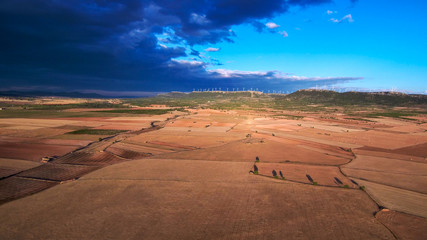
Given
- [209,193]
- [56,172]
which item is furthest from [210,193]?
[56,172]

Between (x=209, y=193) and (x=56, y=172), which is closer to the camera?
(x=209, y=193)

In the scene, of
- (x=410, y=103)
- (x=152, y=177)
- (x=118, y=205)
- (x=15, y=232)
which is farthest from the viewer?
(x=410, y=103)

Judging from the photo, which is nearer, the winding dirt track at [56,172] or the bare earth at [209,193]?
the bare earth at [209,193]

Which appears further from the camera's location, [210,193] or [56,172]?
[56,172]

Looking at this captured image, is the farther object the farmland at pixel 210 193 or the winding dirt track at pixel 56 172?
the winding dirt track at pixel 56 172

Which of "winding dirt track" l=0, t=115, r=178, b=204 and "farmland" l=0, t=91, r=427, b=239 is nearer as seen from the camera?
"farmland" l=0, t=91, r=427, b=239

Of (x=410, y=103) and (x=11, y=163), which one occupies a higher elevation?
(x=410, y=103)

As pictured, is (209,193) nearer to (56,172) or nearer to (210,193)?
(210,193)

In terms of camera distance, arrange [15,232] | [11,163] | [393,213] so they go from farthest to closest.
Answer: [11,163]
[393,213]
[15,232]

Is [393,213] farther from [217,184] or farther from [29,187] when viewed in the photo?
[29,187]

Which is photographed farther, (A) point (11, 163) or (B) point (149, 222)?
(A) point (11, 163)

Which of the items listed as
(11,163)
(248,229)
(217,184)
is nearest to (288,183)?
(217,184)
